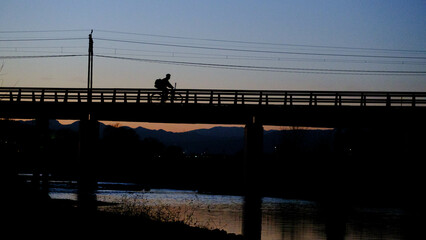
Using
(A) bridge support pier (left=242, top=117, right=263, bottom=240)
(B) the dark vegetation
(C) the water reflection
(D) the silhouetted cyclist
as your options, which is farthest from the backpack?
(C) the water reflection

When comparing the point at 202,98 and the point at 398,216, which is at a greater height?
the point at 202,98

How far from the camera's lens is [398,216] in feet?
110

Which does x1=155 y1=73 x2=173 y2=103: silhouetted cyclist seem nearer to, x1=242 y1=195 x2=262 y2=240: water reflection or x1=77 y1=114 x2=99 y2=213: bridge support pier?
x1=77 y1=114 x2=99 y2=213: bridge support pier

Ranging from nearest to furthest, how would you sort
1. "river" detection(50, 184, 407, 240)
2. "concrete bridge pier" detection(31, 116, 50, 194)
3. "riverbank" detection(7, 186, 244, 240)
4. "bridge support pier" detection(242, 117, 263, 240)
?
"riverbank" detection(7, 186, 244, 240)
"river" detection(50, 184, 407, 240)
"concrete bridge pier" detection(31, 116, 50, 194)
"bridge support pier" detection(242, 117, 263, 240)

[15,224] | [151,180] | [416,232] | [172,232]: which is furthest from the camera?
[151,180]

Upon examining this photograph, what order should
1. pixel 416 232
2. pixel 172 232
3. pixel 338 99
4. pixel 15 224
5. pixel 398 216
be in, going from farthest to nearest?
1. pixel 338 99
2. pixel 398 216
3. pixel 416 232
4. pixel 172 232
5. pixel 15 224

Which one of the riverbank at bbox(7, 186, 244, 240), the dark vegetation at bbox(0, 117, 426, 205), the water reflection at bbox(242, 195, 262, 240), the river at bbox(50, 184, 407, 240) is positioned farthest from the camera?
the dark vegetation at bbox(0, 117, 426, 205)

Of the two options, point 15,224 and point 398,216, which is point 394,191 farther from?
point 15,224

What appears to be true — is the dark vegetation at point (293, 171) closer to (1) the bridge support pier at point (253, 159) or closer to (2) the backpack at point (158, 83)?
(1) the bridge support pier at point (253, 159)

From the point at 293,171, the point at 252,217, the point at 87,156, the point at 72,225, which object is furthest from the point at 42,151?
the point at 72,225

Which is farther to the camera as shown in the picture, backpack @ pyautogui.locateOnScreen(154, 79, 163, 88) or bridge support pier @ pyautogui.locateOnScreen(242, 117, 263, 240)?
backpack @ pyautogui.locateOnScreen(154, 79, 163, 88)

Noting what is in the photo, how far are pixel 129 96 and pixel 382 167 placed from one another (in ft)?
73.9

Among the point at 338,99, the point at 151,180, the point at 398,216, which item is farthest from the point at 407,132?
the point at 151,180

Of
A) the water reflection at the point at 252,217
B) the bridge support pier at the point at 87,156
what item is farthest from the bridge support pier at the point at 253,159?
the bridge support pier at the point at 87,156
